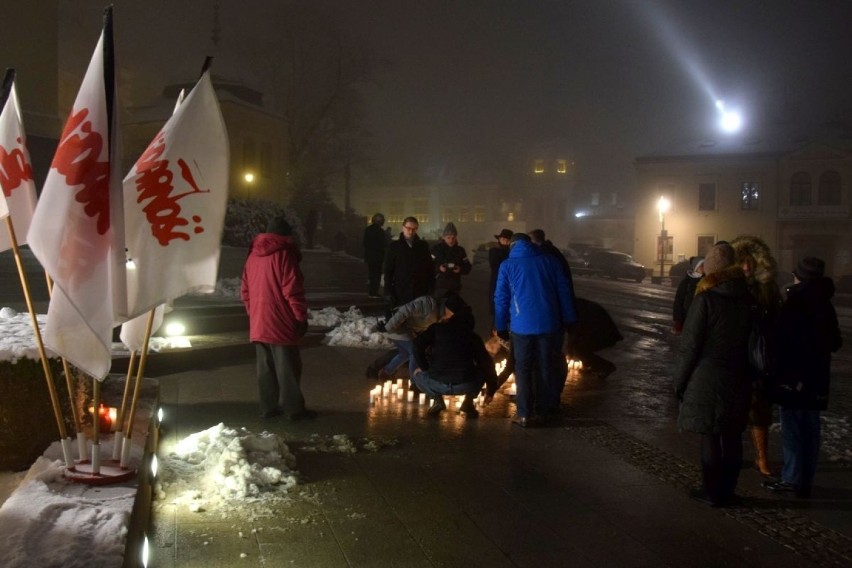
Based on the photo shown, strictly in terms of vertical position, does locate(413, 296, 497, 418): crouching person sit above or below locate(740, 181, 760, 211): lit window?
below

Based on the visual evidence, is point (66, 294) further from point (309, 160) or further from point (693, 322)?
point (309, 160)

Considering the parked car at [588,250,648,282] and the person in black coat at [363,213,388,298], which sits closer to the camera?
the person in black coat at [363,213,388,298]

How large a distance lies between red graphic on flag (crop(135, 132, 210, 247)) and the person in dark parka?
342 cm

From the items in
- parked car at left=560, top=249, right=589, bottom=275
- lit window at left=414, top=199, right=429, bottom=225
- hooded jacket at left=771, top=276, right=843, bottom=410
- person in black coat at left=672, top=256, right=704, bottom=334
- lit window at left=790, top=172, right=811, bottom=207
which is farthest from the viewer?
lit window at left=414, top=199, right=429, bottom=225

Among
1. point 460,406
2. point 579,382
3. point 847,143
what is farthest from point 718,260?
point 847,143

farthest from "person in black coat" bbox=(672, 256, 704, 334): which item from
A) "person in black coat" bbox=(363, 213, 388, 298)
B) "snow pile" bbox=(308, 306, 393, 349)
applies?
"person in black coat" bbox=(363, 213, 388, 298)

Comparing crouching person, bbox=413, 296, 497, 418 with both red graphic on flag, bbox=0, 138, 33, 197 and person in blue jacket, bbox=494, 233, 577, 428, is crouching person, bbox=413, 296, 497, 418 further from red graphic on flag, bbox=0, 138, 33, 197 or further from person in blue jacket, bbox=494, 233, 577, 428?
red graphic on flag, bbox=0, 138, 33, 197

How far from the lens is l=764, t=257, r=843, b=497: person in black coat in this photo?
19.2 ft

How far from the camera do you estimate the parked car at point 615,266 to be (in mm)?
43119

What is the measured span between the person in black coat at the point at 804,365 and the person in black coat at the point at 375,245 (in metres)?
11.9

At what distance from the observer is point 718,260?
5.64 metres

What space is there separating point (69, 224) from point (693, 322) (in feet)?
13.2

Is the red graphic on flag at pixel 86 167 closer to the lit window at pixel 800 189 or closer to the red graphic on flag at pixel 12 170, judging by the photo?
the red graphic on flag at pixel 12 170

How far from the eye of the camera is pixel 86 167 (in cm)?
363
